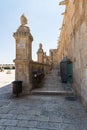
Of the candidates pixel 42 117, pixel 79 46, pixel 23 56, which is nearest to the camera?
pixel 42 117

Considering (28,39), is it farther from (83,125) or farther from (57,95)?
(83,125)

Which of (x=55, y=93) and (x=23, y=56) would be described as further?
(x=23, y=56)

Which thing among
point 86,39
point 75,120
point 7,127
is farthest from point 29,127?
point 86,39

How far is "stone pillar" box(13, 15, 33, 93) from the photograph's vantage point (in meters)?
6.57

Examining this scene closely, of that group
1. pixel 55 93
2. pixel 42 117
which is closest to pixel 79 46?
pixel 55 93

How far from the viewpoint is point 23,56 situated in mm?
6602

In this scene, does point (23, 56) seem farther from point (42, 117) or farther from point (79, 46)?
point (42, 117)

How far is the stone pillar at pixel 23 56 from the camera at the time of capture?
6.57 meters

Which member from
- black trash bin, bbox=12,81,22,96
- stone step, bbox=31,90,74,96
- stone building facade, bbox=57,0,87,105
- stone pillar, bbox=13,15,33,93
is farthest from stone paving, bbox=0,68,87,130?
stone pillar, bbox=13,15,33,93

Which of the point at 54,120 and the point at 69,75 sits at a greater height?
the point at 69,75

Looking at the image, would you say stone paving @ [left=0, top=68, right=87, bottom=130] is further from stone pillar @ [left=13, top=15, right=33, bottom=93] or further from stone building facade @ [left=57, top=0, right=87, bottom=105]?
stone pillar @ [left=13, top=15, right=33, bottom=93]

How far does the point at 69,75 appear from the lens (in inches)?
299

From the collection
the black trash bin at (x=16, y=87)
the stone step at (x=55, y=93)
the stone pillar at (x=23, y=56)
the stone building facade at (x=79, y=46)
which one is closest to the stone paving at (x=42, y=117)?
the stone building facade at (x=79, y=46)

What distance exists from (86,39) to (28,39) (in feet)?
10.6
